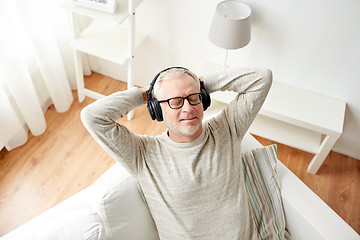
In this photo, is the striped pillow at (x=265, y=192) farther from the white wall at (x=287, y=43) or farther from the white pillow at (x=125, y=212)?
the white wall at (x=287, y=43)

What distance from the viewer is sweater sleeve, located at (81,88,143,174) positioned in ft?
4.59

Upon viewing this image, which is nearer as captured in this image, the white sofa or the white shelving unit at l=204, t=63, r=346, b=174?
the white sofa

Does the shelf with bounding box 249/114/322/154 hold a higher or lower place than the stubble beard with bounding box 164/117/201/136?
lower

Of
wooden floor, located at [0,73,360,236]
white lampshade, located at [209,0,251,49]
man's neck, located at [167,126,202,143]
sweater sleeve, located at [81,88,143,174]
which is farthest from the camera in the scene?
wooden floor, located at [0,73,360,236]

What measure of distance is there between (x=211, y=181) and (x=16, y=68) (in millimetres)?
1436

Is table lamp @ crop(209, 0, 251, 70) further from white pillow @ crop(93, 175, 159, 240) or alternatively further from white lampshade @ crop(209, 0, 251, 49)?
white pillow @ crop(93, 175, 159, 240)

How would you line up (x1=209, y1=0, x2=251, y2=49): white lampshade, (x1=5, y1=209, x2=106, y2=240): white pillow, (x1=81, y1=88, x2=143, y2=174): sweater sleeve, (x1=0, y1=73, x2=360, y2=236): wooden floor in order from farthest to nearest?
1. (x1=0, y1=73, x2=360, y2=236): wooden floor
2. (x1=209, y1=0, x2=251, y2=49): white lampshade
3. (x1=81, y1=88, x2=143, y2=174): sweater sleeve
4. (x1=5, y1=209, x2=106, y2=240): white pillow

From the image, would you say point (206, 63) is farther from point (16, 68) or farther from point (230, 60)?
point (16, 68)

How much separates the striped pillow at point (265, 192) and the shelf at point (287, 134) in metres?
0.65

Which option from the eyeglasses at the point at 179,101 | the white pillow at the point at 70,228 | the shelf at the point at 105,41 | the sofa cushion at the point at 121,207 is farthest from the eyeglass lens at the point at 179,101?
the shelf at the point at 105,41

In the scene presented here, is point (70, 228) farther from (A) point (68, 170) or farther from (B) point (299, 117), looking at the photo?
(B) point (299, 117)

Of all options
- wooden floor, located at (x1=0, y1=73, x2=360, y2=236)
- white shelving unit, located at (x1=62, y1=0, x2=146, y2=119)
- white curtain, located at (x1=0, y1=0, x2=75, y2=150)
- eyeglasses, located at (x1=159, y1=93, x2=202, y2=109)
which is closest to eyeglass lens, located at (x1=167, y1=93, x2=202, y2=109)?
eyeglasses, located at (x1=159, y1=93, x2=202, y2=109)

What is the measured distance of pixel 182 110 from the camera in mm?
1443

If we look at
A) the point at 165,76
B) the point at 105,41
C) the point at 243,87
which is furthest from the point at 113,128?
the point at 105,41
